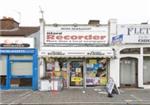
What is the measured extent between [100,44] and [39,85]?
5075 mm

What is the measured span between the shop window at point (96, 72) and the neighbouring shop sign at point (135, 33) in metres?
2.24

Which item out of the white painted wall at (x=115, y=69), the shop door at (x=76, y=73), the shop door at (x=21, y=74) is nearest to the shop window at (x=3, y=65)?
the shop door at (x=21, y=74)

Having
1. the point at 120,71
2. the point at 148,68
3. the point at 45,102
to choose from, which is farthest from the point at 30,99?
the point at 148,68

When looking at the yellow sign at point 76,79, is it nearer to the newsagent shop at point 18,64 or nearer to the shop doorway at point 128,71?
the newsagent shop at point 18,64

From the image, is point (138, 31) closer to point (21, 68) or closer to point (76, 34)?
point (76, 34)

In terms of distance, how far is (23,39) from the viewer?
76.3ft

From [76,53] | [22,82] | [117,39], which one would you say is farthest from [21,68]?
[117,39]

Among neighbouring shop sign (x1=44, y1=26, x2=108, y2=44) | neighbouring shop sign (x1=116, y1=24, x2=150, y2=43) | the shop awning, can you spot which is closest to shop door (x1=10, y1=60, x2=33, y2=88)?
the shop awning

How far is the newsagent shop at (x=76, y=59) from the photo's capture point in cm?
2356

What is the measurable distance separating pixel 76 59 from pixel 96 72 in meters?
1.69

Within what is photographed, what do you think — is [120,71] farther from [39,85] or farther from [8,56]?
[8,56]

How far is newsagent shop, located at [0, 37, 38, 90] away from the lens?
23.1 meters

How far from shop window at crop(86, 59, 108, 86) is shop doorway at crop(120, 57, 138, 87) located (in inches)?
45.7

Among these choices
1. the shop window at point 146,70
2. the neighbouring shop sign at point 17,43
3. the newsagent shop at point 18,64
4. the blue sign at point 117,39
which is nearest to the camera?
the blue sign at point 117,39
